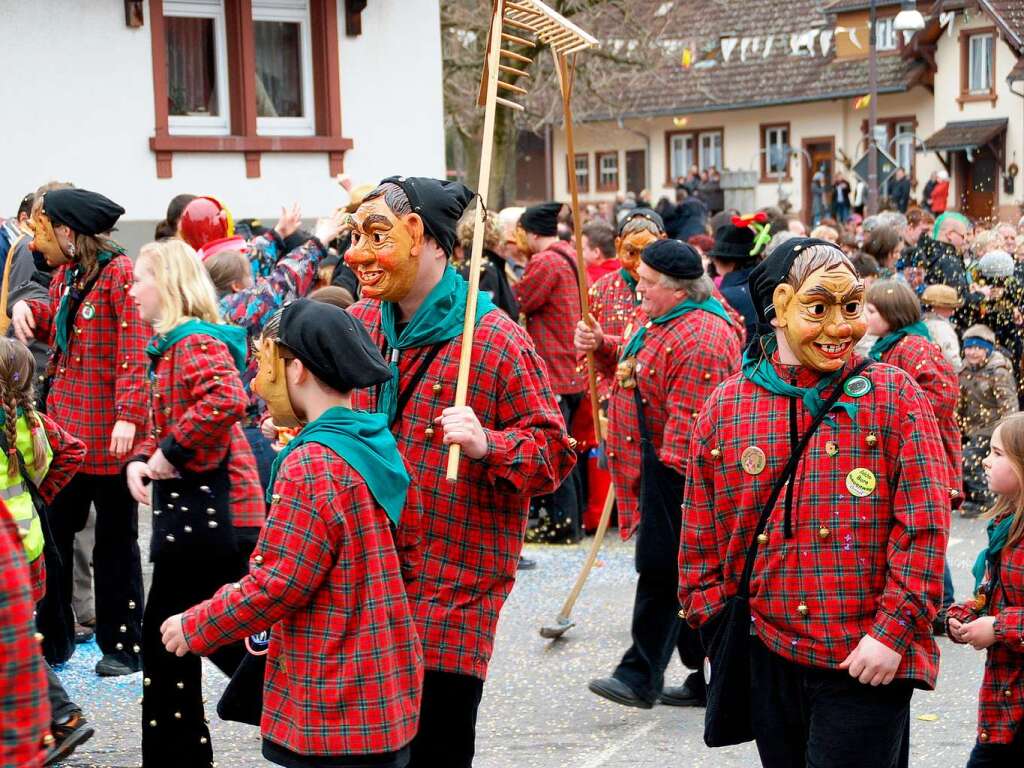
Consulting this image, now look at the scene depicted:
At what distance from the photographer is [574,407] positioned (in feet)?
34.0

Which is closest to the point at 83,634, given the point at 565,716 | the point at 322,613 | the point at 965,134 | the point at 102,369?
the point at 102,369

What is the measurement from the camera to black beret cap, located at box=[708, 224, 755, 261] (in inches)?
349

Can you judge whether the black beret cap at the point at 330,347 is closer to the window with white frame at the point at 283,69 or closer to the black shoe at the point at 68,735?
the black shoe at the point at 68,735

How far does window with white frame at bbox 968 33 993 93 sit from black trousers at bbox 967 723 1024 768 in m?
36.3

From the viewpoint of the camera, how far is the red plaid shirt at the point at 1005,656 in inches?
174

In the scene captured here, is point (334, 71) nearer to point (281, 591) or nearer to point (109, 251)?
point (109, 251)

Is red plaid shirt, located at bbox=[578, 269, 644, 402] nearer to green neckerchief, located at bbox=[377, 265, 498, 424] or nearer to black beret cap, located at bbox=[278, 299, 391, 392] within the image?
green neckerchief, located at bbox=[377, 265, 498, 424]

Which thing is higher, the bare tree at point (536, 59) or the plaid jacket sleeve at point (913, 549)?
the bare tree at point (536, 59)

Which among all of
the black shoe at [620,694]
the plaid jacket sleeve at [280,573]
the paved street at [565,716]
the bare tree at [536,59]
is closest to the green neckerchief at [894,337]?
the paved street at [565,716]

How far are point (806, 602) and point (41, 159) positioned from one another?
33.7ft

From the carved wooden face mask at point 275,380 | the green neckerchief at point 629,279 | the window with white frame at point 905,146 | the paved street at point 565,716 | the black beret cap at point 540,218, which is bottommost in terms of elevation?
the paved street at point 565,716

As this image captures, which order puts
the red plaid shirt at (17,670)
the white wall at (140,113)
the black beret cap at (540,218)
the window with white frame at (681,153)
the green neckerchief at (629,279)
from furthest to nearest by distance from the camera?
1. the window with white frame at (681,153)
2. the white wall at (140,113)
3. the black beret cap at (540,218)
4. the green neckerchief at (629,279)
5. the red plaid shirt at (17,670)

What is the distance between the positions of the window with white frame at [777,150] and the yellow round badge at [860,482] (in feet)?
134

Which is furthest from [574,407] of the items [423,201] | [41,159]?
[423,201]
